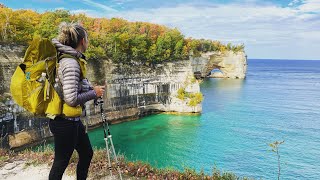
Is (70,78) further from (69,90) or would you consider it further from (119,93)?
(119,93)

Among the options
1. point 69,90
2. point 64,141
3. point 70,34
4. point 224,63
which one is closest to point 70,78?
point 69,90

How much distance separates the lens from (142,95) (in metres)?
36.1

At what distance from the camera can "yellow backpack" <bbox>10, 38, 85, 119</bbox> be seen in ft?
11.4

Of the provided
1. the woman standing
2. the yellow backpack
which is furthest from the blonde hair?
the yellow backpack

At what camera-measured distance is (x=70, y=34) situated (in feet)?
11.8

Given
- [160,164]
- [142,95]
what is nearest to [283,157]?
[160,164]

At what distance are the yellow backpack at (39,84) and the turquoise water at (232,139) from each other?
40.0 feet

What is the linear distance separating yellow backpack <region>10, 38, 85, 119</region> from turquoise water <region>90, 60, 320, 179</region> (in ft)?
40.0

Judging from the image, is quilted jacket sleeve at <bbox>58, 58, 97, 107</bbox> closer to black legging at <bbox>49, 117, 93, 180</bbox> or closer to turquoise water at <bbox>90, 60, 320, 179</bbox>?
black legging at <bbox>49, 117, 93, 180</bbox>

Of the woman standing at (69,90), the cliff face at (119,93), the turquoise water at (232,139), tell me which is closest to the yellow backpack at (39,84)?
the woman standing at (69,90)

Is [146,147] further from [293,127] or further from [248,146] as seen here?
[293,127]

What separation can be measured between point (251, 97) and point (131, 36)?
25760 millimetres

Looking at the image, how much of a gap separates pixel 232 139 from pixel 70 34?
2505 centimetres

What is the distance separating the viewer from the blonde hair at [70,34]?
11.7ft
